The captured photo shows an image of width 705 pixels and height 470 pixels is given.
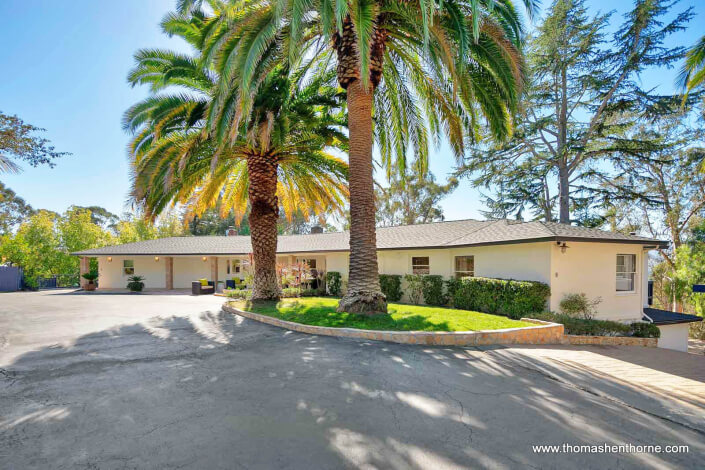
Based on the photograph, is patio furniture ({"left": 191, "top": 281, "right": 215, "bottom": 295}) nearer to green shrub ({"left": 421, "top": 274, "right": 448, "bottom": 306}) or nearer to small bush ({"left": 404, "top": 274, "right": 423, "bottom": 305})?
small bush ({"left": 404, "top": 274, "right": 423, "bottom": 305})

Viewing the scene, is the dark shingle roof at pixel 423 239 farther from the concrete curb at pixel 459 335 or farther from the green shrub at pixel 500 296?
the concrete curb at pixel 459 335

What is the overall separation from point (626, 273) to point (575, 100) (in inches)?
596

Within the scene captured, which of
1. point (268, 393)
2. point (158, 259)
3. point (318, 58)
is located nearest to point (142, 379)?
point (268, 393)

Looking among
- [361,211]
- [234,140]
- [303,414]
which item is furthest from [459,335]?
[234,140]

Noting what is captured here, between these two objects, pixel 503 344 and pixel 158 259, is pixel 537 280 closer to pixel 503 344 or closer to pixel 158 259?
pixel 503 344

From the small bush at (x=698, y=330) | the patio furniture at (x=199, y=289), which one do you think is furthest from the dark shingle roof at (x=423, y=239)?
the small bush at (x=698, y=330)

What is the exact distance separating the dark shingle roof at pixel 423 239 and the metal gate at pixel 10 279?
6256 millimetres

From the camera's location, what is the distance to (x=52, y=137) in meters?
13.6

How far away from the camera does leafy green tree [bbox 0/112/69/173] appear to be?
Result: 12.5 meters

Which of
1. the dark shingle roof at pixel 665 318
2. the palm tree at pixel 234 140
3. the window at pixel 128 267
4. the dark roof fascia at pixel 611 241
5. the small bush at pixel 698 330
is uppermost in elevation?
the palm tree at pixel 234 140

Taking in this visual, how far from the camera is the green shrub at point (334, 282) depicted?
2036 centimetres

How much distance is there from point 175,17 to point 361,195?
8.52 m

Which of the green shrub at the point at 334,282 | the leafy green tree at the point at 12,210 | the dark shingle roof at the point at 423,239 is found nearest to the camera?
the dark shingle roof at the point at 423,239

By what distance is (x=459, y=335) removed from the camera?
322 inches
